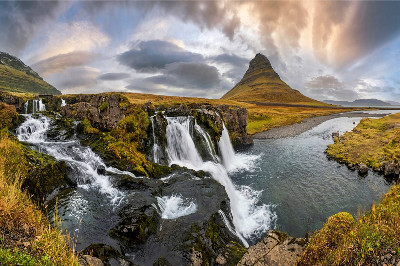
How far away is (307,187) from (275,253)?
19.8 metres

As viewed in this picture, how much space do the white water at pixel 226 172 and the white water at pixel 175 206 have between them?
14.7 feet

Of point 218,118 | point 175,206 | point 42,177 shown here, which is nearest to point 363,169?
point 218,118

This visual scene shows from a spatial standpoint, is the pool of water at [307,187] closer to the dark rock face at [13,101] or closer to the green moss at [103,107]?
the green moss at [103,107]

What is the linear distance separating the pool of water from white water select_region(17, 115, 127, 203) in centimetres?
1607

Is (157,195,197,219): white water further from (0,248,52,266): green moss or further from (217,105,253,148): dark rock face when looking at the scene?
(217,105,253,148): dark rock face

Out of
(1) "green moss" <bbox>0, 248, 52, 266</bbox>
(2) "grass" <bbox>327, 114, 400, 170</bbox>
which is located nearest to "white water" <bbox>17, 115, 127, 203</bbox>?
(1) "green moss" <bbox>0, 248, 52, 266</bbox>

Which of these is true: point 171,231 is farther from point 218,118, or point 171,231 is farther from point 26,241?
point 218,118

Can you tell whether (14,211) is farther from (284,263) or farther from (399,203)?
(399,203)

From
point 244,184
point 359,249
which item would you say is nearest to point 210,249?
point 359,249

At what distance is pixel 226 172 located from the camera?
30.2m

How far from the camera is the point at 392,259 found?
17.3 feet

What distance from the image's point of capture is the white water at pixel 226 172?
58.5ft

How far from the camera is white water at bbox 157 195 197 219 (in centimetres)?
1434

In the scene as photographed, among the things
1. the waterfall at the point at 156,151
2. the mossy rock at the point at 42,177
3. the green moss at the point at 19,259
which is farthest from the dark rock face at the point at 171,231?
the waterfall at the point at 156,151
